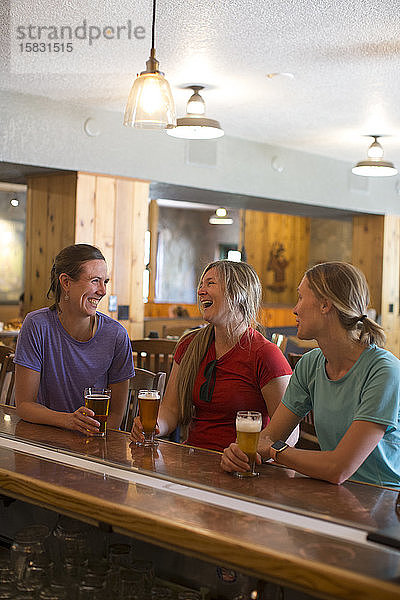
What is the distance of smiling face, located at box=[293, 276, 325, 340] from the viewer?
2.00 m

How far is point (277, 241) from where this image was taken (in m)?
13.0

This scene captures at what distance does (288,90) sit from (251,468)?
3.90 meters

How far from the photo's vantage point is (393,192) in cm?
855

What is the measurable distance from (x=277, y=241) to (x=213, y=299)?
1065 centimetres

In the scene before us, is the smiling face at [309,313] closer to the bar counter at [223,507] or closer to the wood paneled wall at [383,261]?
the bar counter at [223,507]

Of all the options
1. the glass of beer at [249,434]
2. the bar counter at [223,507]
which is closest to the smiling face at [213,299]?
the bar counter at [223,507]

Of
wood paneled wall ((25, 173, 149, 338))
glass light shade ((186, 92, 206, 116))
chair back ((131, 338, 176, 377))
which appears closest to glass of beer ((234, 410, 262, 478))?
chair back ((131, 338, 176, 377))

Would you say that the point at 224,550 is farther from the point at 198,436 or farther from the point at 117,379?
the point at 117,379

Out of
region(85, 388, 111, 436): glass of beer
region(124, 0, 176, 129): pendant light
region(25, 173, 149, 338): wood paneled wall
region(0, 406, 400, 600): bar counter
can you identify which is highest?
region(124, 0, 176, 129): pendant light

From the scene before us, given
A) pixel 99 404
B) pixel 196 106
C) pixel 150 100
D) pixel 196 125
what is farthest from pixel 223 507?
pixel 196 106

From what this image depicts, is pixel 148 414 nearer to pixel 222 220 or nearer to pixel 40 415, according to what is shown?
pixel 40 415

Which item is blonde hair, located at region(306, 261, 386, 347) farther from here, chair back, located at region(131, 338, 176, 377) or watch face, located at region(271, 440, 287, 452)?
chair back, located at region(131, 338, 176, 377)

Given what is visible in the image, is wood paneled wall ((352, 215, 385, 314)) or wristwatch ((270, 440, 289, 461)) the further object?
wood paneled wall ((352, 215, 385, 314))

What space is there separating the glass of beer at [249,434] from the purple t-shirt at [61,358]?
940 millimetres
